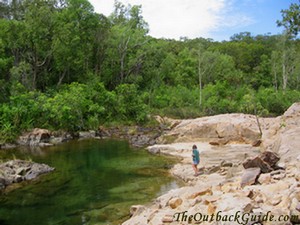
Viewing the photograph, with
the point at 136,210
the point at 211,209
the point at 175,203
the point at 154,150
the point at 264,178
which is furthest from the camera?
the point at 154,150

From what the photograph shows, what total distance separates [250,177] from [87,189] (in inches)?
371

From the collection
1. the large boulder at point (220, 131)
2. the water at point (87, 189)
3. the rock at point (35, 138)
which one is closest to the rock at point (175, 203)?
the water at point (87, 189)

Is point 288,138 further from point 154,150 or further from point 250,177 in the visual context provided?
point 154,150

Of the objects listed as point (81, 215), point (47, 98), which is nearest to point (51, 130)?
point (47, 98)

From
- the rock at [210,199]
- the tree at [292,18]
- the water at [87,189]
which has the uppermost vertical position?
the tree at [292,18]

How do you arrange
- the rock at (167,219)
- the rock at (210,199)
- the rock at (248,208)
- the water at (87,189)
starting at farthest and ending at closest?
the water at (87,189) < the rock at (210,199) < the rock at (167,219) < the rock at (248,208)

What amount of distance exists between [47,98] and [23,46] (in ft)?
28.6

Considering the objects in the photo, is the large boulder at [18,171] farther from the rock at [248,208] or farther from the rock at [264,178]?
the rock at [248,208]

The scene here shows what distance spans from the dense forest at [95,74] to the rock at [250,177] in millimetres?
26673

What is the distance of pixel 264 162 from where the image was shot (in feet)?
46.0

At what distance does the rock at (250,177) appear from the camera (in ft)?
41.1

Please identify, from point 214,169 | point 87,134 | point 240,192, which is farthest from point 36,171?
point 87,134

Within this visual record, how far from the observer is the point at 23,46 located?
4594cm

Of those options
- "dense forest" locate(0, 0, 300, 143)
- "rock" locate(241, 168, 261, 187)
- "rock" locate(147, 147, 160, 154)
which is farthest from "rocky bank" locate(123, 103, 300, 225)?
"dense forest" locate(0, 0, 300, 143)
